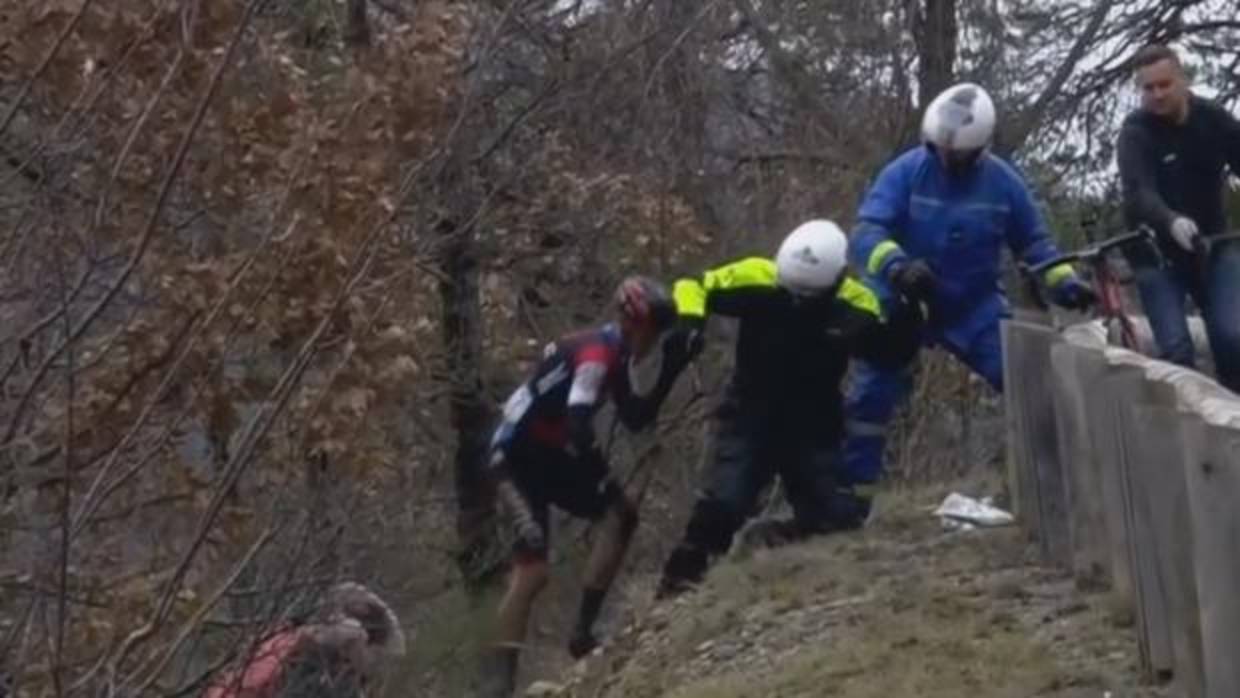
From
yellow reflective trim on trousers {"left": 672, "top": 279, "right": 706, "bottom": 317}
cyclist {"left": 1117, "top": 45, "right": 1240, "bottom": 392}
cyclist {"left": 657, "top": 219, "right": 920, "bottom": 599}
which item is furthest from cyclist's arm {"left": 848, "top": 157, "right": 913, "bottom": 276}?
cyclist {"left": 1117, "top": 45, "right": 1240, "bottom": 392}

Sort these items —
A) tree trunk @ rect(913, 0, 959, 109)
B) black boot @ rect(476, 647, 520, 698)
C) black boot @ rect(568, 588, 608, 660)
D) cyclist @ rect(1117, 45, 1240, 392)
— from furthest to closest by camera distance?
tree trunk @ rect(913, 0, 959, 109), black boot @ rect(476, 647, 520, 698), black boot @ rect(568, 588, 608, 660), cyclist @ rect(1117, 45, 1240, 392)

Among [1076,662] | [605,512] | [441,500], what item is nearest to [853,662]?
[1076,662]

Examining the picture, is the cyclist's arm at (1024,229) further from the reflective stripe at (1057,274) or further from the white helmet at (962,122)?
the reflective stripe at (1057,274)

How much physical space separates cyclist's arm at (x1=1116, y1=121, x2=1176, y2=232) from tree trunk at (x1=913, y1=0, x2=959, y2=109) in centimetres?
1130

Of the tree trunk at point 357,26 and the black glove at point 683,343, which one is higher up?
the tree trunk at point 357,26

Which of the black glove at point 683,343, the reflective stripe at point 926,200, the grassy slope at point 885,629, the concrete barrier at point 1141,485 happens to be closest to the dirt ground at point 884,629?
the grassy slope at point 885,629

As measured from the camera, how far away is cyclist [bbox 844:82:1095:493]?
12.8 metres

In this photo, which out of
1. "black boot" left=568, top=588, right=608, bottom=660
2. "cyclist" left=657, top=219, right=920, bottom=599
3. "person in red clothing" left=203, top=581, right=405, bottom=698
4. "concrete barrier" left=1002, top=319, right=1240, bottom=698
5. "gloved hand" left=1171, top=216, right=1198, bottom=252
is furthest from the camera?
"black boot" left=568, top=588, right=608, bottom=660

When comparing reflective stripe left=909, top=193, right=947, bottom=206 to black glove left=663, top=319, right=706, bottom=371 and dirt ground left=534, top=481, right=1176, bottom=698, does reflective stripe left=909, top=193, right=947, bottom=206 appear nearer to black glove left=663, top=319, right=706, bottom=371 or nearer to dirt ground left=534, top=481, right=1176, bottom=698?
black glove left=663, top=319, right=706, bottom=371

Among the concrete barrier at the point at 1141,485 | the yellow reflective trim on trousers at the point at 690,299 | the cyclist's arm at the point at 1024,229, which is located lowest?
the concrete barrier at the point at 1141,485

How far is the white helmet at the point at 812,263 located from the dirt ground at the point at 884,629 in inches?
41.1

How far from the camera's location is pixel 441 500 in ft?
80.1

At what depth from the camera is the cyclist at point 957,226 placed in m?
12.8

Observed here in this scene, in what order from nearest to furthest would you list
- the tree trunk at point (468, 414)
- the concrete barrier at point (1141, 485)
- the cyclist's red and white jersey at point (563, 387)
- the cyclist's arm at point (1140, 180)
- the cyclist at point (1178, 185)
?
the concrete barrier at point (1141, 485) < the cyclist's arm at point (1140, 180) < the cyclist at point (1178, 185) < the cyclist's red and white jersey at point (563, 387) < the tree trunk at point (468, 414)
